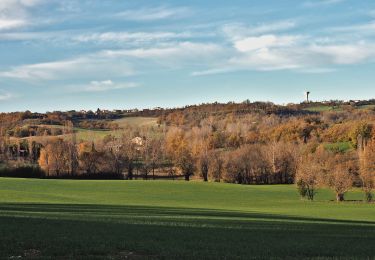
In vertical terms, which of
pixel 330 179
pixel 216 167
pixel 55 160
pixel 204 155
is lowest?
pixel 330 179

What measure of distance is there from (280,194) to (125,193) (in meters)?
28.0

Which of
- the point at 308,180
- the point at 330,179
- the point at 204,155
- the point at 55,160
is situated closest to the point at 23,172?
the point at 55,160

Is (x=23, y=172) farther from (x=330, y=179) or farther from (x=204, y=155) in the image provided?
(x=330, y=179)

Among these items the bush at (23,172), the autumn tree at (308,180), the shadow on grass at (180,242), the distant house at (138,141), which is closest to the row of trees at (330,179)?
the autumn tree at (308,180)

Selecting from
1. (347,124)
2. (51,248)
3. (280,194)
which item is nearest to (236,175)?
(280,194)

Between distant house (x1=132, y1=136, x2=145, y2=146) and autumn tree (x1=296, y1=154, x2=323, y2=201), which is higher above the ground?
distant house (x1=132, y1=136, x2=145, y2=146)

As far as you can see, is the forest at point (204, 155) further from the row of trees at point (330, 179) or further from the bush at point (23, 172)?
the row of trees at point (330, 179)

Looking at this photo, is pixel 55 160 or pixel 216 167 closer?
pixel 216 167

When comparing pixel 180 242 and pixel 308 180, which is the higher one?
pixel 180 242

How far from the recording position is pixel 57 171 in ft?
402

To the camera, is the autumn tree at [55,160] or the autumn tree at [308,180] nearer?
the autumn tree at [308,180]

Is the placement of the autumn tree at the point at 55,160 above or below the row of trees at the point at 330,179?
above

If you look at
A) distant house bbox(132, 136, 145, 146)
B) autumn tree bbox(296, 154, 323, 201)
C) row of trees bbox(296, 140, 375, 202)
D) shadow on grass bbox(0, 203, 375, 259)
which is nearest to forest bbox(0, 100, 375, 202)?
distant house bbox(132, 136, 145, 146)

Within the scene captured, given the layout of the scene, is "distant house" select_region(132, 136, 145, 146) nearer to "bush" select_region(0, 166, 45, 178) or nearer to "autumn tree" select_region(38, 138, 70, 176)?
"autumn tree" select_region(38, 138, 70, 176)
